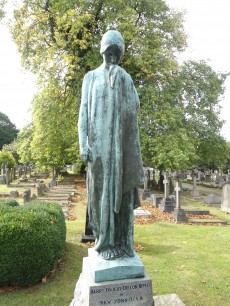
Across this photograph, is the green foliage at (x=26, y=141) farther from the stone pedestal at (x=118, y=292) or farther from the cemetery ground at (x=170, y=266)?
the stone pedestal at (x=118, y=292)

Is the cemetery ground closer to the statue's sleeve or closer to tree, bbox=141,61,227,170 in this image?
the statue's sleeve

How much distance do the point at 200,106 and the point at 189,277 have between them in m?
16.4

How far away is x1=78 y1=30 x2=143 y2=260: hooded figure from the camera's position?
326 cm

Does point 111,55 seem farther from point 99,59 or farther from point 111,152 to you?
point 99,59

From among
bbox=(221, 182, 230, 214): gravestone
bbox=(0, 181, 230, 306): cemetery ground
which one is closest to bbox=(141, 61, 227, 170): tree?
bbox=(221, 182, 230, 214): gravestone

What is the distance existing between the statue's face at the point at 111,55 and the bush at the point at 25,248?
3.59 meters

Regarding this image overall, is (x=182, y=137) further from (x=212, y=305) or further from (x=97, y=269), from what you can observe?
(x=97, y=269)

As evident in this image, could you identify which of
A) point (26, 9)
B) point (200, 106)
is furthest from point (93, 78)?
point (200, 106)

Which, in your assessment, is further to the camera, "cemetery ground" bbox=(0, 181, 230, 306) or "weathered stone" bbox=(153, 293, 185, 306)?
"cemetery ground" bbox=(0, 181, 230, 306)

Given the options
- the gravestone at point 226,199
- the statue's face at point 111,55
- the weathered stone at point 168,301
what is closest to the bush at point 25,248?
the weathered stone at point 168,301

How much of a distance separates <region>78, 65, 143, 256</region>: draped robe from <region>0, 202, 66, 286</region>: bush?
8.23ft

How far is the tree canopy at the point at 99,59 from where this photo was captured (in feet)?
50.2


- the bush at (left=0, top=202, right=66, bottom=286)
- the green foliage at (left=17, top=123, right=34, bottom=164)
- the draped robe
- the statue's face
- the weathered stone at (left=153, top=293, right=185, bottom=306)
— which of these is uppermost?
the green foliage at (left=17, top=123, right=34, bottom=164)

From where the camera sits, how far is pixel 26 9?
16.2 metres
